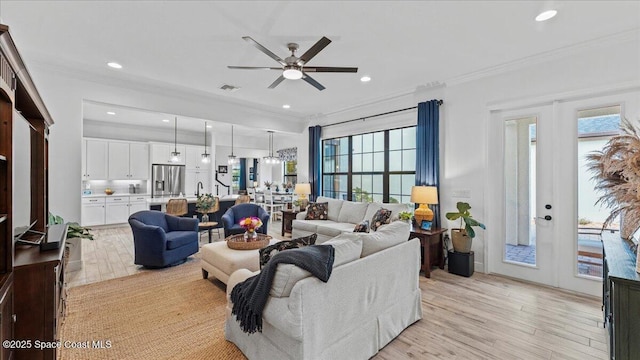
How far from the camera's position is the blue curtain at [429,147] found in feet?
15.1

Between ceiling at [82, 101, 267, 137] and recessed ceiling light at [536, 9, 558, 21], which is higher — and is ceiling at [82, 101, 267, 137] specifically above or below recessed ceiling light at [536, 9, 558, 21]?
above

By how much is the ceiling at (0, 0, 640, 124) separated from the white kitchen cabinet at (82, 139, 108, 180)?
4.26 m

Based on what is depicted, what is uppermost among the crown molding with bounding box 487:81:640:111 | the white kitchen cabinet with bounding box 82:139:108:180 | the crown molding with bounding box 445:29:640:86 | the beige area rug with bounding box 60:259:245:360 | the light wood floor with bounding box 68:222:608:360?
the crown molding with bounding box 445:29:640:86

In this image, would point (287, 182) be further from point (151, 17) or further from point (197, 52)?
point (151, 17)

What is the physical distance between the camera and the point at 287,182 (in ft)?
33.4

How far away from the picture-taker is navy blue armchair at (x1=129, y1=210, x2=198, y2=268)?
405 centimetres

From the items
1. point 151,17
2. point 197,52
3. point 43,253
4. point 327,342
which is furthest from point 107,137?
point 327,342

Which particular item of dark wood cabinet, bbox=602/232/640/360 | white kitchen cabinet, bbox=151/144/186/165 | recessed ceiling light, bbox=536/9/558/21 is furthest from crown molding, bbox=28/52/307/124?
dark wood cabinet, bbox=602/232/640/360

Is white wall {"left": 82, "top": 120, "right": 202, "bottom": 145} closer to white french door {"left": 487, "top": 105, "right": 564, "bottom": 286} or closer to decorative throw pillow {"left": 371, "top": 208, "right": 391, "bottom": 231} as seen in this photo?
decorative throw pillow {"left": 371, "top": 208, "right": 391, "bottom": 231}

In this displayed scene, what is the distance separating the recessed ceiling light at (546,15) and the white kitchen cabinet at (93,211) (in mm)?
9395

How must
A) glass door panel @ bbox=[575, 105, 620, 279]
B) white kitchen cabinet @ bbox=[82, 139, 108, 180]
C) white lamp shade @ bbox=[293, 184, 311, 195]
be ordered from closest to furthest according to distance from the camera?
glass door panel @ bbox=[575, 105, 620, 279] < white lamp shade @ bbox=[293, 184, 311, 195] < white kitchen cabinet @ bbox=[82, 139, 108, 180]

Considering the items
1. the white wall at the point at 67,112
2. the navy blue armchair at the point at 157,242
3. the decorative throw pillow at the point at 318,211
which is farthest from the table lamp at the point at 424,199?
the white wall at the point at 67,112

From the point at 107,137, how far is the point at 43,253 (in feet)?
23.6

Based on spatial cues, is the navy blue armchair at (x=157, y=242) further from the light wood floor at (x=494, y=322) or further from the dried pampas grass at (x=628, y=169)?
the dried pampas grass at (x=628, y=169)
